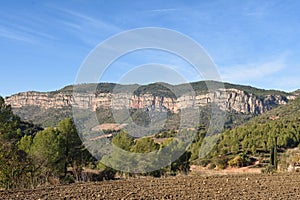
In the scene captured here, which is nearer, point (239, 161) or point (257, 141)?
point (239, 161)

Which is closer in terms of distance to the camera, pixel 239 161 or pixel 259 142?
pixel 239 161

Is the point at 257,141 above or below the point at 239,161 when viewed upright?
above

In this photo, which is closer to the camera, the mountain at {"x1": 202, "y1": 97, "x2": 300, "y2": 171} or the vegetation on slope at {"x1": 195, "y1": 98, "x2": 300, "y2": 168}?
the mountain at {"x1": 202, "y1": 97, "x2": 300, "y2": 171}

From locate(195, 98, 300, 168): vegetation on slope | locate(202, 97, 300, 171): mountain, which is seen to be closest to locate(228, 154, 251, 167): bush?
locate(195, 98, 300, 168): vegetation on slope

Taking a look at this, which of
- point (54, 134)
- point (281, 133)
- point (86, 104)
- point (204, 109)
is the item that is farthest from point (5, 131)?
point (281, 133)

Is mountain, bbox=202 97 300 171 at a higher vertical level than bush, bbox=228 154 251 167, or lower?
higher

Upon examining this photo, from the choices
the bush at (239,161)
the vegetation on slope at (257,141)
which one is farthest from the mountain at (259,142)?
the bush at (239,161)

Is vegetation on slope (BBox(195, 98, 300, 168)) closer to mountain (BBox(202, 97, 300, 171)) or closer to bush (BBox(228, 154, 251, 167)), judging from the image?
mountain (BBox(202, 97, 300, 171))

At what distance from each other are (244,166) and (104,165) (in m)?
25.9

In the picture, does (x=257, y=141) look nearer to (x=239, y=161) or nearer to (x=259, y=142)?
(x=259, y=142)

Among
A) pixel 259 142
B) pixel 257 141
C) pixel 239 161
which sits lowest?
pixel 239 161

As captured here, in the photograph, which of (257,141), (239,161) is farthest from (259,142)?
(239,161)

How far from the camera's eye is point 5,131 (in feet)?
81.8

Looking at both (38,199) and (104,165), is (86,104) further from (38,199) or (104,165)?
(104,165)
